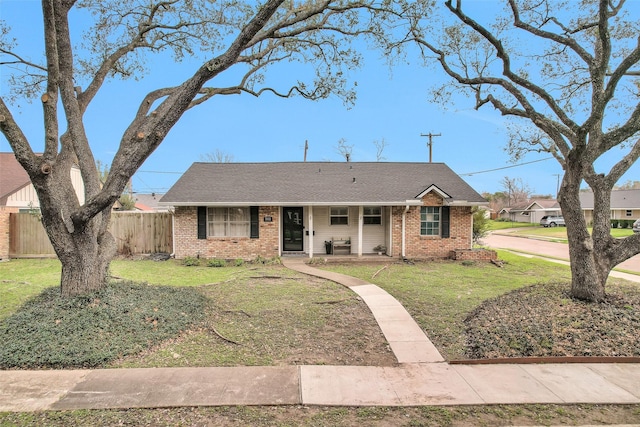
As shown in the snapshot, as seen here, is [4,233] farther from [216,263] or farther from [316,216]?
[316,216]

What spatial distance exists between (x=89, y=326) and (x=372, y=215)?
1154 centimetres

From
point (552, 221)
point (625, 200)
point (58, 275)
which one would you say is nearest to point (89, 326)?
point (58, 275)

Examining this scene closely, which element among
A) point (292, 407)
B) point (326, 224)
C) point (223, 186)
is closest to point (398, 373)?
point (292, 407)

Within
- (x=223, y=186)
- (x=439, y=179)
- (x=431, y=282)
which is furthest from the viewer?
(x=439, y=179)

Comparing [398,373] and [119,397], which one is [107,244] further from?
[398,373]

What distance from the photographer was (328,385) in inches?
160

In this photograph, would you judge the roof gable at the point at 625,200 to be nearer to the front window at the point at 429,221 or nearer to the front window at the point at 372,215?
the front window at the point at 429,221

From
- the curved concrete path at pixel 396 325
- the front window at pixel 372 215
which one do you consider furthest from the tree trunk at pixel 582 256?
the front window at pixel 372 215

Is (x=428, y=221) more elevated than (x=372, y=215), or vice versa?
(x=372, y=215)

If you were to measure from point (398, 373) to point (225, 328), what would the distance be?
10.0 ft

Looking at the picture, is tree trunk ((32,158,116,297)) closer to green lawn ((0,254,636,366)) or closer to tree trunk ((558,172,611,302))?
green lawn ((0,254,636,366))

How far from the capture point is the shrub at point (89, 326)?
4.61 metres

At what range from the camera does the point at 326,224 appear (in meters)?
15.1

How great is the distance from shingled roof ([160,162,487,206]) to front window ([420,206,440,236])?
640 mm
